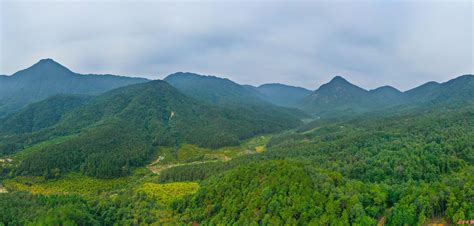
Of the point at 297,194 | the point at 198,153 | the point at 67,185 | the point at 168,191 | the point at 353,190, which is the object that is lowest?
the point at 67,185

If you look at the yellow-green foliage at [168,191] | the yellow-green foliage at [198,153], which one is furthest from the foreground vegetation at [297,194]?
the yellow-green foliage at [198,153]

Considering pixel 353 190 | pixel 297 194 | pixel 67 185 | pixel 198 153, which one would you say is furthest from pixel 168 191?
pixel 198 153

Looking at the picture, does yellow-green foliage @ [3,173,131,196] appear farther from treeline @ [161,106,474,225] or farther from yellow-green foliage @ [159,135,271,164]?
yellow-green foliage @ [159,135,271,164]

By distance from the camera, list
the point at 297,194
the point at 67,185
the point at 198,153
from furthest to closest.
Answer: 1. the point at 198,153
2. the point at 67,185
3. the point at 297,194

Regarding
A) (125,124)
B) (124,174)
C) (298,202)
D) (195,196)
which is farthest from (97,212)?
(125,124)

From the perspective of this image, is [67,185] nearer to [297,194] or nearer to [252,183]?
[252,183]

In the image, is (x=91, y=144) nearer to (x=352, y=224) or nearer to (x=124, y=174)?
(x=124, y=174)
